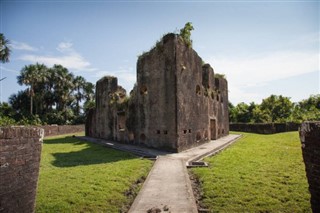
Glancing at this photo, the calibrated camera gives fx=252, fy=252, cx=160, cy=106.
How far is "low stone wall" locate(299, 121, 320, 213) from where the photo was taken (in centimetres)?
493

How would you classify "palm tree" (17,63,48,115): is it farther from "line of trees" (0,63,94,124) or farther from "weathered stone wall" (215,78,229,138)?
"weathered stone wall" (215,78,229,138)

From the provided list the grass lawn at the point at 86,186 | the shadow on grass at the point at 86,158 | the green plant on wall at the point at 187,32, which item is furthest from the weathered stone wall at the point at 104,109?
the grass lawn at the point at 86,186

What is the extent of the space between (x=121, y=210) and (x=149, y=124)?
425 inches

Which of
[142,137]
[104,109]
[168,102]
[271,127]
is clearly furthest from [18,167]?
[271,127]

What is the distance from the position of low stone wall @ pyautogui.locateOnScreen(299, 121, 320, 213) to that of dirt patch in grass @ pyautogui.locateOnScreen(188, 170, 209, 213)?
2.26m

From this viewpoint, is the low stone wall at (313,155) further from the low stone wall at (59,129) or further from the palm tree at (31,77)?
the palm tree at (31,77)

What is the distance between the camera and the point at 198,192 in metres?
7.32

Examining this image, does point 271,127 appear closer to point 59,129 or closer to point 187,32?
point 187,32

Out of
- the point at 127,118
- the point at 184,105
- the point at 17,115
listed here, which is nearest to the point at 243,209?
the point at 184,105

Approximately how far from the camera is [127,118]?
1975 centimetres

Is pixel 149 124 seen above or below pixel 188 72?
below

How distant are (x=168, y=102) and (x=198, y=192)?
851 centimetres

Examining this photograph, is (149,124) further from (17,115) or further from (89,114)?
(17,115)

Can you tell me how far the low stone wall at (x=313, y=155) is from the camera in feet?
16.2
